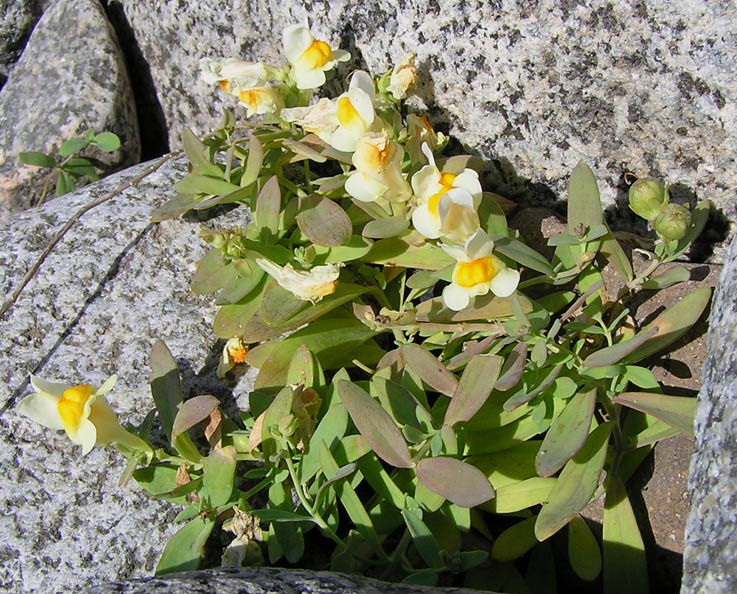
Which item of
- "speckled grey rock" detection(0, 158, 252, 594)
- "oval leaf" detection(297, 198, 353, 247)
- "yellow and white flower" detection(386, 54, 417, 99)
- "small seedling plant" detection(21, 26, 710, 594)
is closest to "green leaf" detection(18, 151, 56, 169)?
"speckled grey rock" detection(0, 158, 252, 594)

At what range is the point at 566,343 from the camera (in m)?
1.87

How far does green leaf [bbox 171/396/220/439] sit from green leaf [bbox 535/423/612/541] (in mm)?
725

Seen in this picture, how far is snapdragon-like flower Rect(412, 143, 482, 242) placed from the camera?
167 centimetres

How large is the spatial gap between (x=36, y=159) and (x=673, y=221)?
6.99 feet

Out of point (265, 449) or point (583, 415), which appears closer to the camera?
point (583, 415)

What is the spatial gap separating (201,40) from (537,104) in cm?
117

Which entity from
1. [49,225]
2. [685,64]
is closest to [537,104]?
[685,64]

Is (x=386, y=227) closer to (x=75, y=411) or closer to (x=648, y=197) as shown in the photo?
(x=648, y=197)

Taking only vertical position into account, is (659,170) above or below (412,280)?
above

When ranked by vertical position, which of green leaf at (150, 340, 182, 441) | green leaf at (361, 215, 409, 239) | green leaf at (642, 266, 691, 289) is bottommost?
green leaf at (150, 340, 182, 441)

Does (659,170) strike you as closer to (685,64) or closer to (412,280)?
(685,64)

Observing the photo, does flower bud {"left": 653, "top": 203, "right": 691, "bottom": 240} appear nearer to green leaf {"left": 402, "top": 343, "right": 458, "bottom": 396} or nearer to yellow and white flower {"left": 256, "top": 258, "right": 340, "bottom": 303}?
green leaf {"left": 402, "top": 343, "right": 458, "bottom": 396}

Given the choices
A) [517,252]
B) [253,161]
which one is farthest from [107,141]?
[517,252]

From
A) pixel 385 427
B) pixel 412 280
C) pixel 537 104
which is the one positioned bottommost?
pixel 385 427
